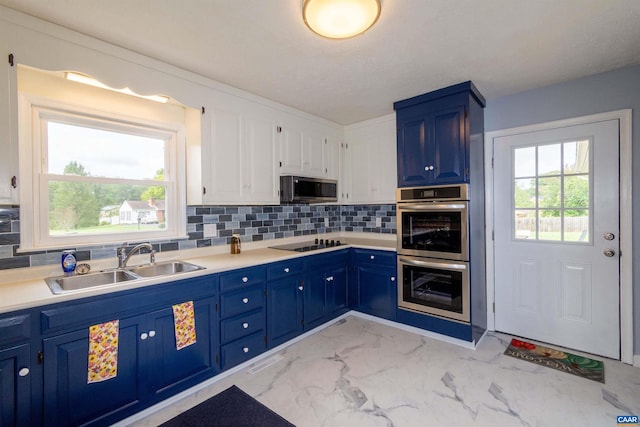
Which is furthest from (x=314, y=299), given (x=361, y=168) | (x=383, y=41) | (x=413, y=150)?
(x=383, y=41)

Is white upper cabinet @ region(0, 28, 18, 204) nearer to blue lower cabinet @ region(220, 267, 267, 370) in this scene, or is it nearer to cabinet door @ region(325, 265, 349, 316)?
blue lower cabinet @ region(220, 267, 267, 370)

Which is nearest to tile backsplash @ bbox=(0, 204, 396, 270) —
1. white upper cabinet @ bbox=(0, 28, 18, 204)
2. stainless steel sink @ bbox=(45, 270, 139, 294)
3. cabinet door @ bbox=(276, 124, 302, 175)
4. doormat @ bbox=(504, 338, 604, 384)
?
stainless steel sink @ bbox=(45, 270, 139, 294)

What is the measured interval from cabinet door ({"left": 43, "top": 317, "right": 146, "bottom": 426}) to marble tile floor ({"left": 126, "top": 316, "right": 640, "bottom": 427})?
0.23 metres

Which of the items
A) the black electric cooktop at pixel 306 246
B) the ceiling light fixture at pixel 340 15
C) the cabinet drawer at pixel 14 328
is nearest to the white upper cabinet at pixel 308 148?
the black electric cooktop at pixel 306 246

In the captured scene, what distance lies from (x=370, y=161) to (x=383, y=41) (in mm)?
1757

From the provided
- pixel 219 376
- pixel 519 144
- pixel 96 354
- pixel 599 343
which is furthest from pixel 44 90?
pixel 599 343

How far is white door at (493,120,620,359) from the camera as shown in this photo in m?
2.46

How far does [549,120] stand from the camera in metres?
2.68

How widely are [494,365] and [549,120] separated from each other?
221 centimetres

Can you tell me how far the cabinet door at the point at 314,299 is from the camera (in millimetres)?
2936

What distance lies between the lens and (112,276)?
2.11 metres

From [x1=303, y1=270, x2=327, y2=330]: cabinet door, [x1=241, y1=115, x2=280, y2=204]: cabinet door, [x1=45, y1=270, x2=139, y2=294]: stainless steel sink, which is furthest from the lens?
[x1=303, y1=270, x2=327, y2=330]: cabinet door

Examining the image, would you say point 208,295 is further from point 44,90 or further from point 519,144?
point 519,144

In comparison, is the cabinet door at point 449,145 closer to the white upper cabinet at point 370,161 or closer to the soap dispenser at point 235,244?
the white upper cabinet at point 370,161
